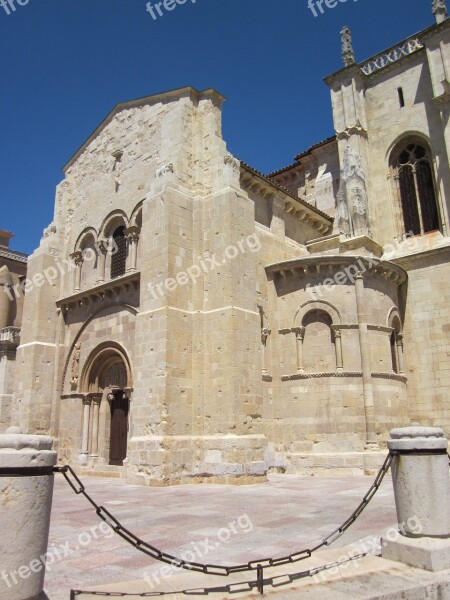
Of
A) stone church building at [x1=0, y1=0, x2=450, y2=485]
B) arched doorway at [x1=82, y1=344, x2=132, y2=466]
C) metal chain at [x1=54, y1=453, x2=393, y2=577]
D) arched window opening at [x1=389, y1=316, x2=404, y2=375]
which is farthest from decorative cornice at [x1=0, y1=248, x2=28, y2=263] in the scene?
metal chain at [x1=54, y1=453, x2=393, y2=577]

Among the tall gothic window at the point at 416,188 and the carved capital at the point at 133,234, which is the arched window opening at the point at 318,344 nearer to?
the carved capital at the point at 133,234

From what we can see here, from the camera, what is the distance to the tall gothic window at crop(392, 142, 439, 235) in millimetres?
20250

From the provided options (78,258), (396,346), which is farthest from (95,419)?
(396,346)

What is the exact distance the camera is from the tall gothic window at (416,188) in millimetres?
20250

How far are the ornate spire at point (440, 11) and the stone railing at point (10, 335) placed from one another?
72.8ft

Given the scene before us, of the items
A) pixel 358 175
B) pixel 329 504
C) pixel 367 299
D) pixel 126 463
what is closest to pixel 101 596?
pixel 329 504

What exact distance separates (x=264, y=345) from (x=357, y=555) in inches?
440

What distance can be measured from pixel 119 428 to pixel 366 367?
8.13 m

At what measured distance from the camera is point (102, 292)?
1708 cm

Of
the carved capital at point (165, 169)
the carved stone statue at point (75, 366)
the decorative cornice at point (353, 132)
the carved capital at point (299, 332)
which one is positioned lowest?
the carved stone statue at point (75, 366)

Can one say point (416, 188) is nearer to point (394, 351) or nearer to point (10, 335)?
point (394, 351)

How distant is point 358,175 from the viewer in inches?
777

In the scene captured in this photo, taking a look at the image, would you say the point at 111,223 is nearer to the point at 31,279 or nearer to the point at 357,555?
the point at 31,279

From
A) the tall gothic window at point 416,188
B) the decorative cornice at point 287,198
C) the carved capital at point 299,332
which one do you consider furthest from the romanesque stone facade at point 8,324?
the tall gothic window at point 416,188
